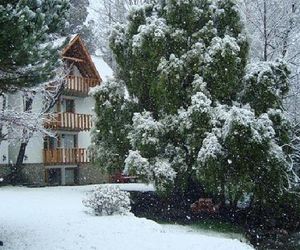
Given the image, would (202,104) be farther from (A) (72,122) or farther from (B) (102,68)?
(B) (102,68)

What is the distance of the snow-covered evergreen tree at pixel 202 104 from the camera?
1795 cm

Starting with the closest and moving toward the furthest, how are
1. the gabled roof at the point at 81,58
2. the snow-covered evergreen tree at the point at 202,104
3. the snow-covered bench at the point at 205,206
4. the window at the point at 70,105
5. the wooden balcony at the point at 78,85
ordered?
the snow-covered evergreen tree at the point at 202,104 < the snow-covered bench at the point at 205,206 < the wooden balcony at the point at 78,85 < the gabled roof at the point at 81,58 < the window at the point at 70,105

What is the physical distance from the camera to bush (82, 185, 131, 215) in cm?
1602

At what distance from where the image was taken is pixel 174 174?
1962cm

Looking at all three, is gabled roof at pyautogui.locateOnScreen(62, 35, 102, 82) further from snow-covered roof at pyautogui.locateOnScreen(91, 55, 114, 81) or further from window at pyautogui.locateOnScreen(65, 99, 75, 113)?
snow-covered roof at pyautogui.locateOnScreen(91, 55, 114, 81)

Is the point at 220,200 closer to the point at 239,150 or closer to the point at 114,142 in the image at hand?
the point at 239,150

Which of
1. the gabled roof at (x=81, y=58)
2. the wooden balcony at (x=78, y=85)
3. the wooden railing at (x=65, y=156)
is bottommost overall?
the wooden railing at (x=65, y=156)

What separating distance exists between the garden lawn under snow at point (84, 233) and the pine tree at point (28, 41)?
3.89 meters

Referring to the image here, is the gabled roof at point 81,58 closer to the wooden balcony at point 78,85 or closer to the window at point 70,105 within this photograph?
the wooden balcony at point 78,85

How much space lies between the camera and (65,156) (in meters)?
32.0

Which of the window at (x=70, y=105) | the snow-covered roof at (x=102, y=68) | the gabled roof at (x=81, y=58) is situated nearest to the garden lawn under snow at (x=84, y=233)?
the gabled roof at (x=81, y=58)

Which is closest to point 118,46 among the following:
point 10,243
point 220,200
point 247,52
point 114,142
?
point 114,142

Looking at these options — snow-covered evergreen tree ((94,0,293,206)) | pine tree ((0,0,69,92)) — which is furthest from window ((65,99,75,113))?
pine tree ((0,0,69,92))

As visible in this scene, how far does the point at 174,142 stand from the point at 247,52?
16.7ft
